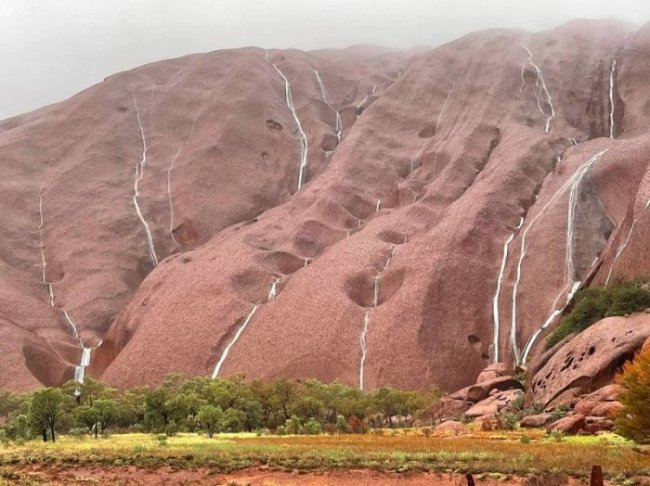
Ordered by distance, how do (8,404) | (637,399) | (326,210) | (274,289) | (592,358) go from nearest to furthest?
(637,399), (592,358), (8,404), (274,289), (326,210)

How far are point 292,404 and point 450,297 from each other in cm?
2158

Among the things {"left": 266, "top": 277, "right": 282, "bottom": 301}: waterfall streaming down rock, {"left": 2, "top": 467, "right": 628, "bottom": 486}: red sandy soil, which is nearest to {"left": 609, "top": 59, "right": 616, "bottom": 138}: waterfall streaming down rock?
{"left": 266, "top": 277, "right": 282, "bottom": 301}: waterfall streaming down rock

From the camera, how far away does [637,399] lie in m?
22.0

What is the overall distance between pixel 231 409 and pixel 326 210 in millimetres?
42903

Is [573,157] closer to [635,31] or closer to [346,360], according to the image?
[346,360]

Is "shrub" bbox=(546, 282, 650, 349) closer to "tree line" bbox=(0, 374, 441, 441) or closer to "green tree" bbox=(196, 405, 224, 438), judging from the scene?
"tree line" bbox=(0, 374, 441, 441)

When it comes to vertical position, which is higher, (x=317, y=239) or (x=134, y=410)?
(x=317, y=239)

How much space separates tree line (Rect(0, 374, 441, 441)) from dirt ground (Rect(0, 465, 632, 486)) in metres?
18.5

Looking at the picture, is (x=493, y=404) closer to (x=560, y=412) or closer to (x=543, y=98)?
(x=560, y=412)

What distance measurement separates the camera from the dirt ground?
57.1 feet

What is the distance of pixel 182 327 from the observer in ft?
234

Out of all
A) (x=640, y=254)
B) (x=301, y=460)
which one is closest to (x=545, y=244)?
(x=640, y=254)

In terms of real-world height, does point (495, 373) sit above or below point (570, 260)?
below

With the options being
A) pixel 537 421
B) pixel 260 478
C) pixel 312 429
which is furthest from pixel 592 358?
pixel 260 478
